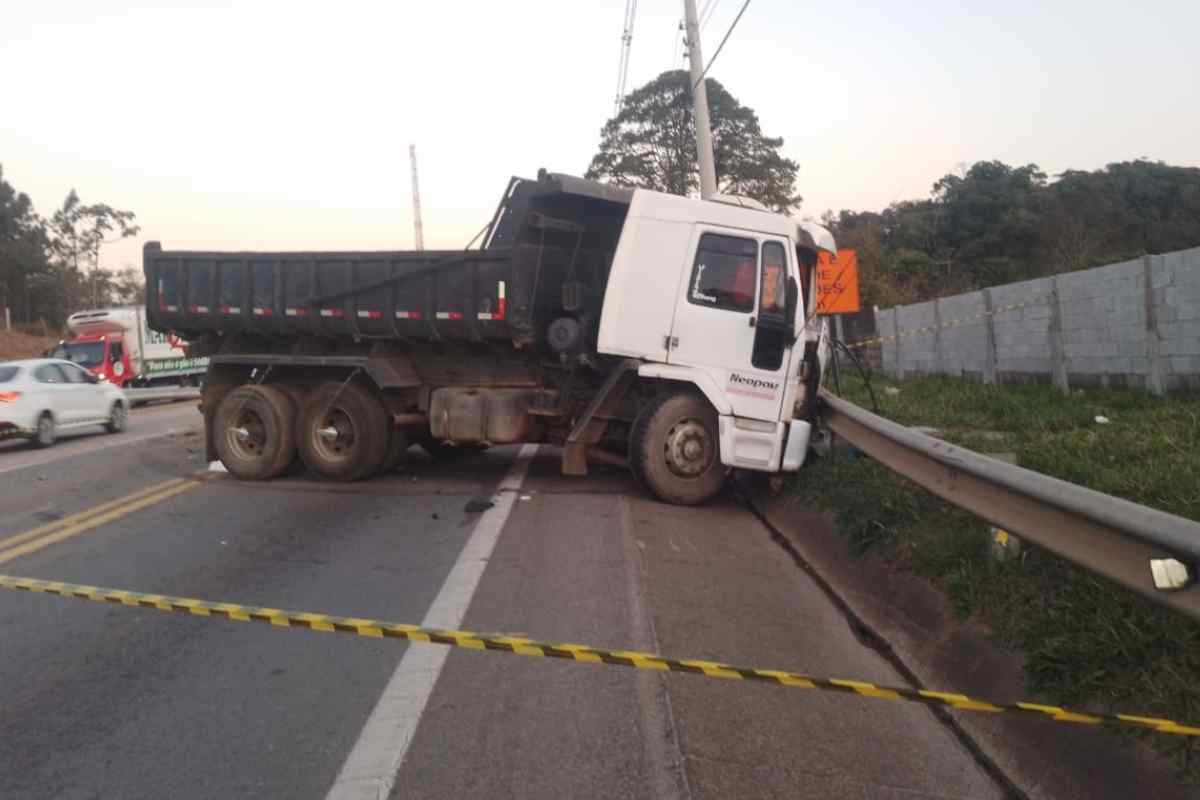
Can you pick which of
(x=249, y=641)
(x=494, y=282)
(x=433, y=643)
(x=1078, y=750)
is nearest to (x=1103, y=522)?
(x=1078, y=750)

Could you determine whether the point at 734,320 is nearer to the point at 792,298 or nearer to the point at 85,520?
the point at 792,298

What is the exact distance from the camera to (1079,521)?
3945 millimetres

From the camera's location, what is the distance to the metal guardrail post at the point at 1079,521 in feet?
10.7

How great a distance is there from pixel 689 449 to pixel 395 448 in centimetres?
362

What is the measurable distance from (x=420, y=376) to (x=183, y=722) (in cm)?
665

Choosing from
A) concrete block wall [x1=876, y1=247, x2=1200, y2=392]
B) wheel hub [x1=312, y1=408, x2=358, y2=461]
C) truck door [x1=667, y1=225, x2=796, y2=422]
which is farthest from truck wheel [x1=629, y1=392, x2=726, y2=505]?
concrete block wall [x1=876, y1=247, x2=1200, y2=392]

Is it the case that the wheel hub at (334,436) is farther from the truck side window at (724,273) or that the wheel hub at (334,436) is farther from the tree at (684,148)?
the tree at (684,148)

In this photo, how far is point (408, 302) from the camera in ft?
32.6

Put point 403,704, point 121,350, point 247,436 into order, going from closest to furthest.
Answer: point 403,704, point 247,436, point 121,350

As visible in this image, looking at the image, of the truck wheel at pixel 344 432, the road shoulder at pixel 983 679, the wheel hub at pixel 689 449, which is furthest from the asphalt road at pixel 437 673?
the truck wheel at pixel 344 432

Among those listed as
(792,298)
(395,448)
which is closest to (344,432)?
(395,448)

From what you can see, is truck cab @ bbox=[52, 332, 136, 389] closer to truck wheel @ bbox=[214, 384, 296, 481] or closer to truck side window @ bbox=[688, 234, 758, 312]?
truck wheel @ bbox=[214, 384, 296, 481]

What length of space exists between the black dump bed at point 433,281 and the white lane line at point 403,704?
3312mm

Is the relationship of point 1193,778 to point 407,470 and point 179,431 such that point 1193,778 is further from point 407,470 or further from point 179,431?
point 179,431
